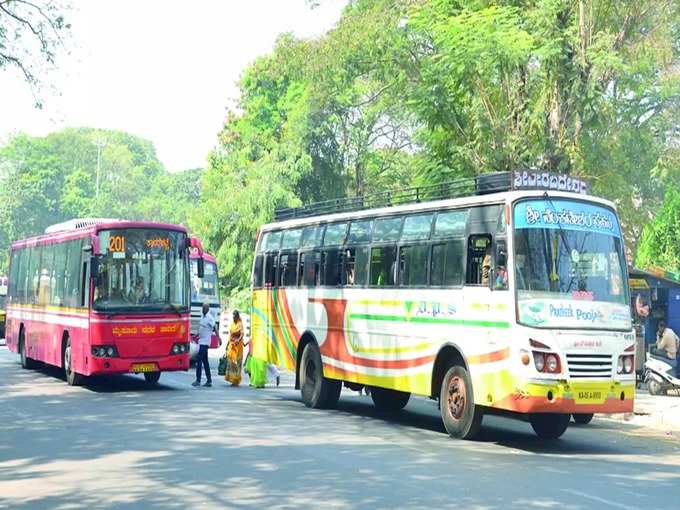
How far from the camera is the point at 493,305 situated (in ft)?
46.9

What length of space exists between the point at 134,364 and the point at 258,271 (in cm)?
302

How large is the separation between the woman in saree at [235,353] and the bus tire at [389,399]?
16.7ft

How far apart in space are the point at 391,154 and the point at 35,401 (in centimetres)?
3138

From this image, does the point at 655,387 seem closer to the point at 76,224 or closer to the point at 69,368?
the point at 69,368

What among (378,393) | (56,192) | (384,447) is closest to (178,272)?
(378,393)

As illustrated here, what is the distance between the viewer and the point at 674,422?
17.8 metres

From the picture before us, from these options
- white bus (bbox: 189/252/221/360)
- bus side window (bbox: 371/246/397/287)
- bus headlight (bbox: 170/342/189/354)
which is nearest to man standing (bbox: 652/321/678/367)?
bus side window (bbox: 371/246/397/287)

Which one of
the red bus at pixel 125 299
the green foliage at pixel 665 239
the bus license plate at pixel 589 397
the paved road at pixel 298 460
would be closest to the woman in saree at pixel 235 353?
the red bus at pixel 125 299

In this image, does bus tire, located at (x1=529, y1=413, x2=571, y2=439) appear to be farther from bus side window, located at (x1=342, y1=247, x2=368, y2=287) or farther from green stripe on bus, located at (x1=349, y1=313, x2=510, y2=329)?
bus side window, located at (x1=342, y1=247, x2=368, y2=287)

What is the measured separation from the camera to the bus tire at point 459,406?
14.8m

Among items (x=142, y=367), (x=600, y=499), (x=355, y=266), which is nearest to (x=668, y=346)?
(x=355, y=266)

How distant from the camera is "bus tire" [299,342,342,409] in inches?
764

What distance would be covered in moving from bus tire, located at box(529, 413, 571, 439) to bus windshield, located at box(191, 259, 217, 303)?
18.8 metres

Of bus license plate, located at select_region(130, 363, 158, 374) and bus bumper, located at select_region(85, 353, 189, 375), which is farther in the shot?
bus license plate, located at select_region(130, 363, 158, 374)
